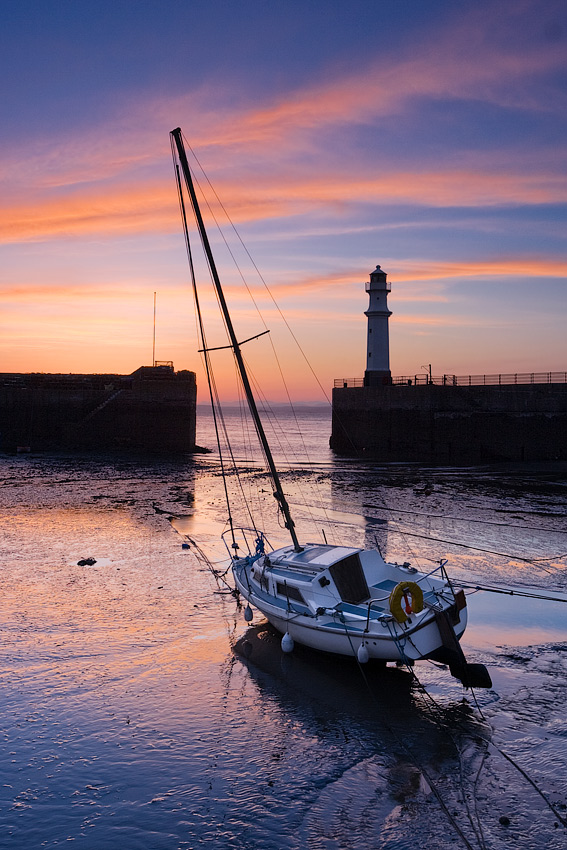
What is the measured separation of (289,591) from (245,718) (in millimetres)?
2902

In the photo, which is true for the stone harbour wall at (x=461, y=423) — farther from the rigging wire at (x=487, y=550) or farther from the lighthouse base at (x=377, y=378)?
the rigging wire at (x=487, y=550)

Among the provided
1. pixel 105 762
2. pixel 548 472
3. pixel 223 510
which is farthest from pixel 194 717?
pixel 548 472

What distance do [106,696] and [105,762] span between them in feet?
5.91

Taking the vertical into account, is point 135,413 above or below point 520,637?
above

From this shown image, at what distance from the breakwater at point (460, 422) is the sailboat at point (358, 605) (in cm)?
3202

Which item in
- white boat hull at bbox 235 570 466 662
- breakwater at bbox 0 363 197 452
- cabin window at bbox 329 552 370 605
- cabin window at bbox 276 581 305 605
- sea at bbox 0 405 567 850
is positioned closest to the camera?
sea at bbox 0 405 567 850

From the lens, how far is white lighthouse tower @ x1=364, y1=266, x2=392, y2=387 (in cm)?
5021

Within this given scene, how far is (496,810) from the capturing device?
7.16m

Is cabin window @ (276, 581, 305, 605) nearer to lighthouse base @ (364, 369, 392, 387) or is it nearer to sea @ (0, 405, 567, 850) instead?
sea @ (0, 405, 567, 850)

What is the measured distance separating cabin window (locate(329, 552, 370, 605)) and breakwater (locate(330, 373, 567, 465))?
109 feet

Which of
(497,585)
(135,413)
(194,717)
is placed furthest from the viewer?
(135,413)

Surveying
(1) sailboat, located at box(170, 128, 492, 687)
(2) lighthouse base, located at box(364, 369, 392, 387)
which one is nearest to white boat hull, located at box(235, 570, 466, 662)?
(1) sailboat, located at box(170, 128, 492, 687)

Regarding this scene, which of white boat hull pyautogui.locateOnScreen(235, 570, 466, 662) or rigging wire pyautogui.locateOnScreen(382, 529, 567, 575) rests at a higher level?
white boat hull pyautogui.locateOnScreen(235, 570, 466, 662)

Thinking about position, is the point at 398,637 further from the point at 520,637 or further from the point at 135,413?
the point at 135,413
